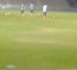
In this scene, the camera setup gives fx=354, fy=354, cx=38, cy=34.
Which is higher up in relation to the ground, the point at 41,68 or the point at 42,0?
the point at 41,68

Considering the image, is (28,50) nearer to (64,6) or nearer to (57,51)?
(57,51)

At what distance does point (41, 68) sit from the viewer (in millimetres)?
11523

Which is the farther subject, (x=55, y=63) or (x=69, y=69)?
(x=55, y=63)

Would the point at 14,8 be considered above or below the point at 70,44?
below

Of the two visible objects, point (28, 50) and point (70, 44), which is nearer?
point (28, 50)

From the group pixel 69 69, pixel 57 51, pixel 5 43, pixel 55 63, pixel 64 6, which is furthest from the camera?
pixel 64 6

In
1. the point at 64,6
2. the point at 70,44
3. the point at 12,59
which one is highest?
the point at 12,59

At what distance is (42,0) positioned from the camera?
77438 millimetres

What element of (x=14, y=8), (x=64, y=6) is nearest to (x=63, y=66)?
(x=14, y=8)

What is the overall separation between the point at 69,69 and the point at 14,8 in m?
54.6

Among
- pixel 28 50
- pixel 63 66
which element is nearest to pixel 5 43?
pixel 28 50

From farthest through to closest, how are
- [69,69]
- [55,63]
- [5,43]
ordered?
1. [5,43]
2. [55,63]
3. [69,69]

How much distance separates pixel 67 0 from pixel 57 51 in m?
63.2

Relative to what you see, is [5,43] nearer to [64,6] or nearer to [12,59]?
[12,59]
